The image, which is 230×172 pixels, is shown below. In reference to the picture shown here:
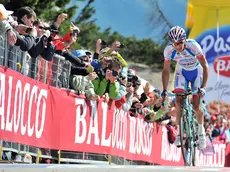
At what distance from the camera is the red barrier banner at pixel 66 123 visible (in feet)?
29.4

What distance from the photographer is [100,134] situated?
40.4ft

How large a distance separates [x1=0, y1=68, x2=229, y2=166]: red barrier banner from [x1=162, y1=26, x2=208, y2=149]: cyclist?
5.00 ft

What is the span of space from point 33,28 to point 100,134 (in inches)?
128

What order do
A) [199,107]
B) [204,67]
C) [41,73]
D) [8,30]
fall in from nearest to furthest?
[8,30]
[41,73]
[204,67]
[199,107]

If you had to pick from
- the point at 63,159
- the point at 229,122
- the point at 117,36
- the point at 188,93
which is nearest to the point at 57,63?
Answer: the point at 63,159

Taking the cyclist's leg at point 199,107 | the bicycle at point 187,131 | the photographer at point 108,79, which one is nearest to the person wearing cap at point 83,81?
the photographer at point 108,79

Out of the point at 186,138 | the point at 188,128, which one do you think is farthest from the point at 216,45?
the point at 186,138

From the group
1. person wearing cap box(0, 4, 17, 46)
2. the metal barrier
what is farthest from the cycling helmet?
person wearing cap box(0, 4, 17, 46)

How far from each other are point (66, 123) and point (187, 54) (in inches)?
96.5

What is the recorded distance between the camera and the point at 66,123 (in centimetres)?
1088

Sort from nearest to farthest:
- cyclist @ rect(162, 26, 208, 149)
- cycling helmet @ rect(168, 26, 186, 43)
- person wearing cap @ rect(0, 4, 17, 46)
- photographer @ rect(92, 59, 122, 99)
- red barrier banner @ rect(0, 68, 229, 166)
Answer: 1. person wearing cap @ rect(0, 4, 17, 46)
2. red barrier banner @ rect(0, 68, 229, 166)
3. cycling helmet @ rect(168, 26, 186, 43)
4. cyclist @ rect(162, 26, 208, 149)
5. photographer @ rect(92, 59, 122, 99)

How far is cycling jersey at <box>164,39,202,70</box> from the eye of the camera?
37.3 ft

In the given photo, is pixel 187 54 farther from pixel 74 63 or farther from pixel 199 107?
pixel 74 63

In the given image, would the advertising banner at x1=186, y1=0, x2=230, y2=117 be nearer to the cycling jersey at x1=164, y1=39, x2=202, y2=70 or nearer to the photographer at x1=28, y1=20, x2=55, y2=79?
the cycling jersey at x1=164, y1=39, x2=202, y2=70
